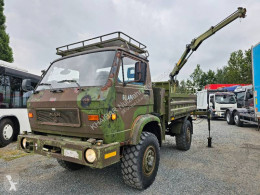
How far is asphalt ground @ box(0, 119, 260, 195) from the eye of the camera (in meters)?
3.06

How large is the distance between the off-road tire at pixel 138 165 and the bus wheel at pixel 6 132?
521cm

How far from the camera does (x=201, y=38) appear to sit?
11.1 metres

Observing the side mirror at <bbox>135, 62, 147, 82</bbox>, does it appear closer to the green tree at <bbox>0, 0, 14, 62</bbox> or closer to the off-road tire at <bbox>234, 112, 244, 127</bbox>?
the off-road tire at <bbox>234, 112, 244, 127</bbox>

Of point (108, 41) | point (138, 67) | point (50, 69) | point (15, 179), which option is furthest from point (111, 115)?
point (15, 179)

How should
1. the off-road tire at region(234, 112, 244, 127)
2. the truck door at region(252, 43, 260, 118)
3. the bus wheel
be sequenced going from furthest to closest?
the off-road tire at region(234, 112, 244, 127) < the truck door at region(252, 43, 260, 118) < the bus wheel

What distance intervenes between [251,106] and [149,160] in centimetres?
1074

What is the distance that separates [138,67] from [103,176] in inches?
88.5

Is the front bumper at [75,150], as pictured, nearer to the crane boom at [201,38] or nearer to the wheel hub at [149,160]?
the wheel hub at [149,160]

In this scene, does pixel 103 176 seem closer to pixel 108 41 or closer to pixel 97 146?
pixel 97 146

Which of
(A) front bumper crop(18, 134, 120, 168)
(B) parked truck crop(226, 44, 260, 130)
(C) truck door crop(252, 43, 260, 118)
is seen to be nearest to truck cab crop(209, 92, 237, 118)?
(B) parked truck crop(226, 44, 260, 130)

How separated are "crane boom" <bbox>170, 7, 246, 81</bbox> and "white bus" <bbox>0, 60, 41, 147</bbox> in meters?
8.17

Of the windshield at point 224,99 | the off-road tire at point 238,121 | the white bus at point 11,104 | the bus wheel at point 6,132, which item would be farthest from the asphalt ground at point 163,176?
the windshield at point 224,99

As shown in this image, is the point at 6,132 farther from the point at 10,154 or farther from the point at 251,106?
the point at 251,106

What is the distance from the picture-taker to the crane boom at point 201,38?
954 cm
